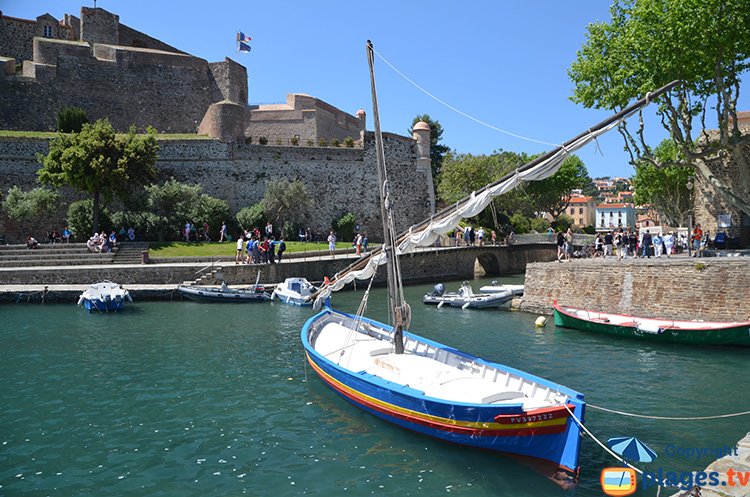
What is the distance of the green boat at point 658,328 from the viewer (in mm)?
16219

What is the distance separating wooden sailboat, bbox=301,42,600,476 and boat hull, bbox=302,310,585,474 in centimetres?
1

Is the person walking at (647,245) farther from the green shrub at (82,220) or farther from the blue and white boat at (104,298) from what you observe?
the green shrub at (82,220)

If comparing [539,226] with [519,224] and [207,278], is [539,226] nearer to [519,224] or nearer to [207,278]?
[519,224]

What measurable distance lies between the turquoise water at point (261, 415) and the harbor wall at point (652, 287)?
97.9 inches

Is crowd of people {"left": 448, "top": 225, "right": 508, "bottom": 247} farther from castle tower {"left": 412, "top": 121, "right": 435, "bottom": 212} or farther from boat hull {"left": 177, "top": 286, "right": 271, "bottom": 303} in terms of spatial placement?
boat hull {"left": 177, "top": 286, "right": 271, "bottom": 303}

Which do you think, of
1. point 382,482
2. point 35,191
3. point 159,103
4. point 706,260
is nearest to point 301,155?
point 159,103

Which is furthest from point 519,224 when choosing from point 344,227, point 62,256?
point 62,256

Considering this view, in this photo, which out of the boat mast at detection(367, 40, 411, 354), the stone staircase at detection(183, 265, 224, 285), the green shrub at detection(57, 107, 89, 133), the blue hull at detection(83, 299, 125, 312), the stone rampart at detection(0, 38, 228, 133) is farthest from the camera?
the stone rampart at detection(0, 38, 228, 133)

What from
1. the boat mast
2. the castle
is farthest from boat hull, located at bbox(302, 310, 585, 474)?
the castle

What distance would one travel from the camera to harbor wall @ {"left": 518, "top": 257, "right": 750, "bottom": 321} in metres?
18.2

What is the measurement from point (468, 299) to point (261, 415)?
1620 centimetres

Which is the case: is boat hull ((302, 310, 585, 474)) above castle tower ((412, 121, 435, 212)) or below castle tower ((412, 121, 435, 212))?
below

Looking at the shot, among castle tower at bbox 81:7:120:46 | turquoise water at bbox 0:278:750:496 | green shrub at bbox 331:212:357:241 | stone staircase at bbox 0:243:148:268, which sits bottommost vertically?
turquoise water at bbox 0:278:750:496

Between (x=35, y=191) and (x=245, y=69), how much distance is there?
24621 millimetres
